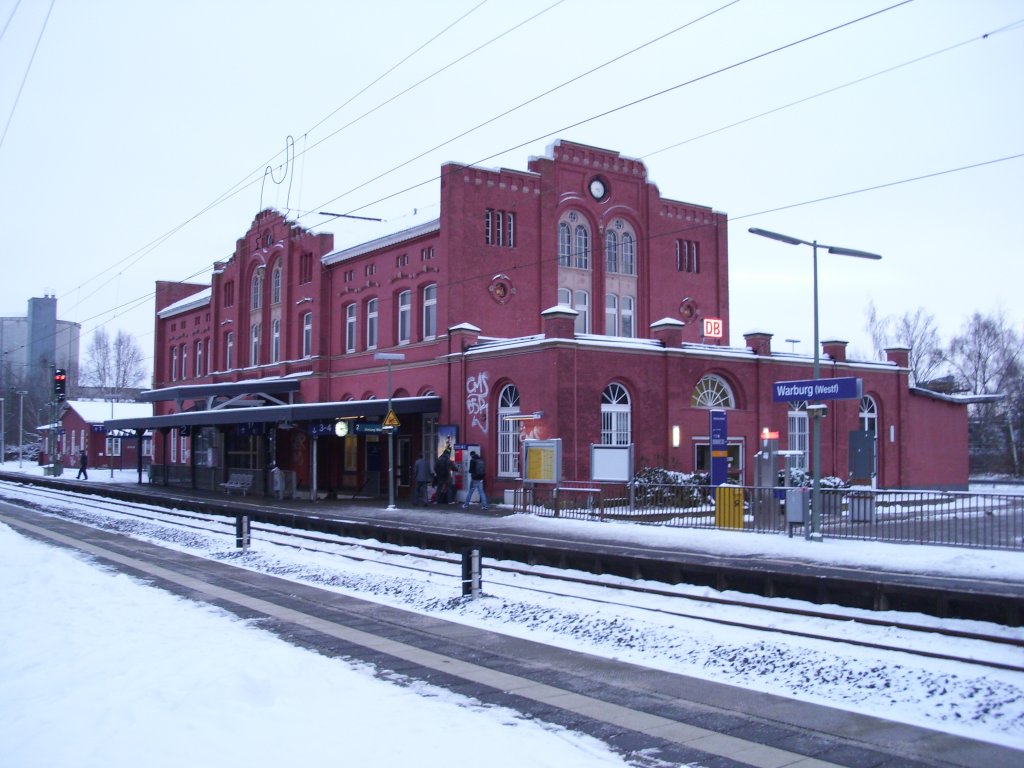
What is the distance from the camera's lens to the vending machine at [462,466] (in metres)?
30.8

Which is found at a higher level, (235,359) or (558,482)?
(235,359)

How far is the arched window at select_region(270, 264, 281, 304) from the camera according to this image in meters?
44.8

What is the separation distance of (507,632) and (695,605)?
285cm

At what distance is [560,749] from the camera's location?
6.68m

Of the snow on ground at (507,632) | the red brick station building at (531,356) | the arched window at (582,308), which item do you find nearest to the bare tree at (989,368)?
the red brick station building at (531,356)

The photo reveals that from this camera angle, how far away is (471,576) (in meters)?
13.2

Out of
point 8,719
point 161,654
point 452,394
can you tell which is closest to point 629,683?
point 161,654

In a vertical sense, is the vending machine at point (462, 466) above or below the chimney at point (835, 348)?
below

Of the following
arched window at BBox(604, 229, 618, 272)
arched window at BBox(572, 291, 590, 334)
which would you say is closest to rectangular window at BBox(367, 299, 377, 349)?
arched window at BBox(572, 291, 590, 334)

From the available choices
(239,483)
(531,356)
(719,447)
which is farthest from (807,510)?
(239,483)

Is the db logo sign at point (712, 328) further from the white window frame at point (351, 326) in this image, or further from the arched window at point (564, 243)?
the white window frame at point (351, 326)

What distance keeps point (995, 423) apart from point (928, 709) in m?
63.6

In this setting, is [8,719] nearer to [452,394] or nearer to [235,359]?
[452,394]

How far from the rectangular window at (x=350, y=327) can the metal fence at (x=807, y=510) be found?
14021 mm
